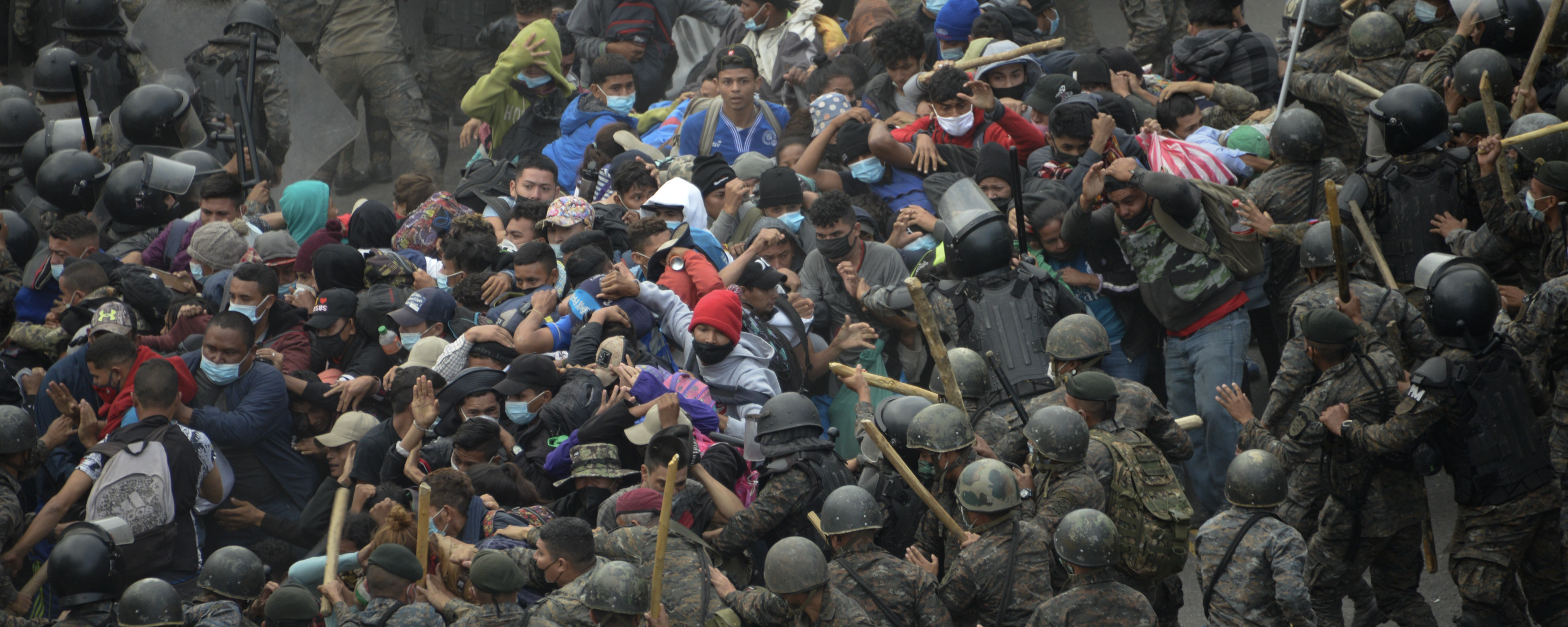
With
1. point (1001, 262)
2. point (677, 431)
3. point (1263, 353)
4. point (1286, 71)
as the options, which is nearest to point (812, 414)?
point (677, 431)

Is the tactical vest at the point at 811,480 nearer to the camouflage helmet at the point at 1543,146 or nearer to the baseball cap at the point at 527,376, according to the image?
the baseball cap at the point at 527,376

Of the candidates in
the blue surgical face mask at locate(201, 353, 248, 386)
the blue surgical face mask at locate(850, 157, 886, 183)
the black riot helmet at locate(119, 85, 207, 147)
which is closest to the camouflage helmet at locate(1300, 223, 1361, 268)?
the blue surgical face mask at locate(850, 157, 886, 183)

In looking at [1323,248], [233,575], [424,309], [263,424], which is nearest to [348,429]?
[263,424]

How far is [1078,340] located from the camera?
643cm

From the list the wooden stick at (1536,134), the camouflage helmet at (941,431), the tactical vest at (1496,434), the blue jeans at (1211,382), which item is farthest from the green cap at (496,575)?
the wooden stick at (1536,134)

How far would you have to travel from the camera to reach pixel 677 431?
6.00 metres

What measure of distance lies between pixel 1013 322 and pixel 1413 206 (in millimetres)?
2360

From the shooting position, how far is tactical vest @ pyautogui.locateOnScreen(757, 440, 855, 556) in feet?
19.7

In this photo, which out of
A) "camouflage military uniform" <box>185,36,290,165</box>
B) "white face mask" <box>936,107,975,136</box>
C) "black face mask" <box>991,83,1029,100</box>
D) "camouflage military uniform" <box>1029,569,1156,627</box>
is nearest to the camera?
"camouflage military uniform" <box>1029,569,1156,627</box>

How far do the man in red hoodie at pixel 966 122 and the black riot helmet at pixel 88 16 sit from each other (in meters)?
6.47

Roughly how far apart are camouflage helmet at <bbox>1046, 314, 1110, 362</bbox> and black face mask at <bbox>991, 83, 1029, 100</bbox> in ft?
11.1

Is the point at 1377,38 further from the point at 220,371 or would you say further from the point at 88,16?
the point at 88,16

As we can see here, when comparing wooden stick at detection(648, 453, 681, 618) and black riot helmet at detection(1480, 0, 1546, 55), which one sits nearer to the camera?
wooden stick at detection(648, 453, 681, 618)

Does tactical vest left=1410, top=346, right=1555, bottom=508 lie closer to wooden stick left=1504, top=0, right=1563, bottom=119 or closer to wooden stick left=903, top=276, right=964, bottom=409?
wooden stick left=903, top=276, right=964, bottom=409
